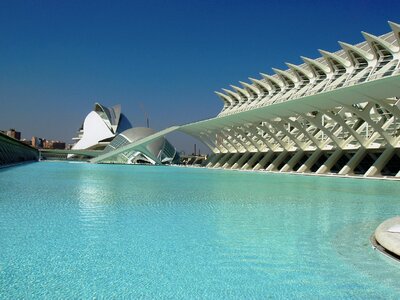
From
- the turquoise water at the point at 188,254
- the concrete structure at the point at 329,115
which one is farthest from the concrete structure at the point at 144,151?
the turquoise water at the point at 188,254

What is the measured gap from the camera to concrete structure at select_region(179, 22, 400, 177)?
24.2 m

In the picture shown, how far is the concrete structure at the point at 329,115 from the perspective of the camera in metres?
24.2

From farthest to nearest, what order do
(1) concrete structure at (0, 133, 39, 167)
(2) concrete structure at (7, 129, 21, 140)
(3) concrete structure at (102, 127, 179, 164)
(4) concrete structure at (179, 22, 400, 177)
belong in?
(2) concrete structure at (7, 129, 21, 140) < (3) concrete structure at (102, 127, 179, 164) < (1) concrete structure at (0, 133, 39, 167) < (4) concrete structure at (179, 22, 400, 177)

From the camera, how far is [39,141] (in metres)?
128

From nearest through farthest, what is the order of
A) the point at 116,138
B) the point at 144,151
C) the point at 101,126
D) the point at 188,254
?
the point at 188,254
the point at 144,151
the point at 116,138
the point at 101,126

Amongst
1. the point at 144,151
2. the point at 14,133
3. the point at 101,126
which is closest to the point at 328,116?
the point at 144,151

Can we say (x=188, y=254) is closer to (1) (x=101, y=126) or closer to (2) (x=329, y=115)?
(2) (x=329, y=115)

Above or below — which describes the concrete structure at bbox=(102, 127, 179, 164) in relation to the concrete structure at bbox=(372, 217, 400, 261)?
above

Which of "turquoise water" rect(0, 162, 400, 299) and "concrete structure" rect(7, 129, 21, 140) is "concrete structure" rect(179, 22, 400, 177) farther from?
"concrete structure" rect(7, 129, 21, 140)

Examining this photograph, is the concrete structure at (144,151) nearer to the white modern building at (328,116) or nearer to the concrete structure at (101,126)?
the white modern building at (328,116)

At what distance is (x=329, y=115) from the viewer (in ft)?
88.2

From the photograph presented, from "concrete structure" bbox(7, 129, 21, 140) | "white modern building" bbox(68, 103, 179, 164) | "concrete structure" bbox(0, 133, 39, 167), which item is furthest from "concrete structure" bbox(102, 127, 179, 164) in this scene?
"concrete structure" bbox(7, 129, 21, 140)

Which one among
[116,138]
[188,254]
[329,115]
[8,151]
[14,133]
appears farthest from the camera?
[14,133]

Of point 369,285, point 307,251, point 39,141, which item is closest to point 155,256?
point 307,251
